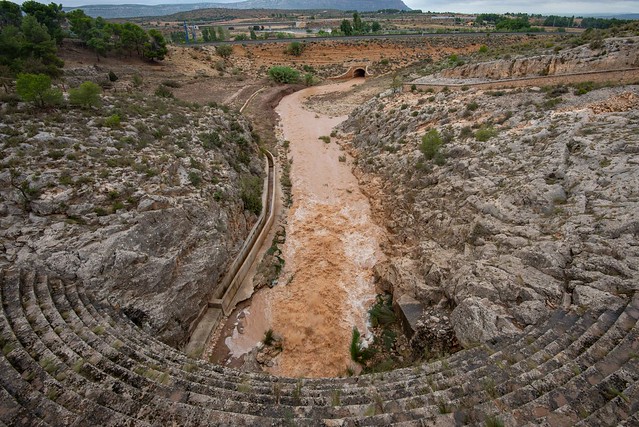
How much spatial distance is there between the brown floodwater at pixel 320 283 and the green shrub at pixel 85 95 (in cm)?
1337

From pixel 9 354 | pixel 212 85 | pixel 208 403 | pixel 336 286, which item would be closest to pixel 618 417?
pixel 208 403

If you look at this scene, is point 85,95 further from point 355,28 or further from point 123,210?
point 355,28

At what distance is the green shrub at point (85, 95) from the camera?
1848 centimetres

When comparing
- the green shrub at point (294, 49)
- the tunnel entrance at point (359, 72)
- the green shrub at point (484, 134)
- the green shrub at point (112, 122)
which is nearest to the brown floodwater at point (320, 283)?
the green shrub at point (484, 134)

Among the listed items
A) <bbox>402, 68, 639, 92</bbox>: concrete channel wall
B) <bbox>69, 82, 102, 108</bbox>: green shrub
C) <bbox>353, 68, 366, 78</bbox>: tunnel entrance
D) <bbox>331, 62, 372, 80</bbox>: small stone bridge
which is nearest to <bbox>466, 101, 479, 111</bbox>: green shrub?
<bbox>402, 68, 639, 92</bbox>: concrete channel wall

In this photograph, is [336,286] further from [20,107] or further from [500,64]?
[500,64]

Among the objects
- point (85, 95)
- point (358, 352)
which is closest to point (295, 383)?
point (358, 352)

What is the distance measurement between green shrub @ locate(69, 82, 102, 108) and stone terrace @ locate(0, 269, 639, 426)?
1282 cm

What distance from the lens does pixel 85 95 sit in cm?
1861

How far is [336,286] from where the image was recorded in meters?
15.5

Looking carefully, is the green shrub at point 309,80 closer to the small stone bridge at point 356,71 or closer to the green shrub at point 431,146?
the small stone bridge at point 356,71

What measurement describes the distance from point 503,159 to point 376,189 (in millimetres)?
8351

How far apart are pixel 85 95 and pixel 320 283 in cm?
1702

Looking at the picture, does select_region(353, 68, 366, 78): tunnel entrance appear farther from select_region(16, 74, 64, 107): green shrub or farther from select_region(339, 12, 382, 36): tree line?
select_region(16, 74, 64, 107): green shrub
